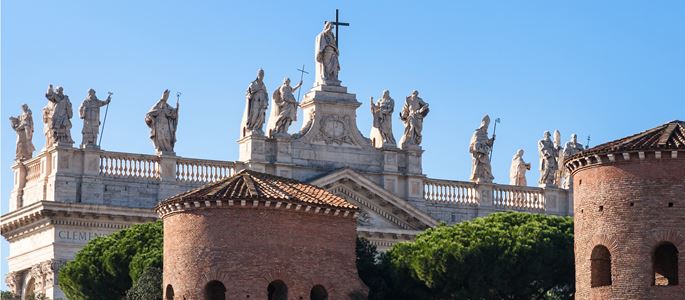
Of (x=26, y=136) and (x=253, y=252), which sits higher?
(x=26, y=136)

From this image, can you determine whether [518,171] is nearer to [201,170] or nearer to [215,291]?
[201,170]

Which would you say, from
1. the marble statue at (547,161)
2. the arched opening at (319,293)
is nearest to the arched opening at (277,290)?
the arched opening at (319,293)

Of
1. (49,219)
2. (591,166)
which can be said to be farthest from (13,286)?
(591,166)

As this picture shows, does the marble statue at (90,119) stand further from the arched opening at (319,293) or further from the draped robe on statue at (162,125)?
the arched opening at (319,293)

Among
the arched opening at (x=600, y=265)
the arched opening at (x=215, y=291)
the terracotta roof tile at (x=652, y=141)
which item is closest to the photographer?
the terracotta roof tile at (x=652, y=141)

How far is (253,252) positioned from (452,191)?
3498cm

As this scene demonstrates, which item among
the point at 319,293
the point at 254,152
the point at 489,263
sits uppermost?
the point at 254,152

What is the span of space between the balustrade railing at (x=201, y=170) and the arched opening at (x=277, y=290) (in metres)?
25.4

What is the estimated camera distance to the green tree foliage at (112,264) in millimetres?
82812

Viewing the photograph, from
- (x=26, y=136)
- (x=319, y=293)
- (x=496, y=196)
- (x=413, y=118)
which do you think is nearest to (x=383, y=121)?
(x=413, y=118)

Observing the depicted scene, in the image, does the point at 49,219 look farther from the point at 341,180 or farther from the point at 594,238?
the point at 594,238

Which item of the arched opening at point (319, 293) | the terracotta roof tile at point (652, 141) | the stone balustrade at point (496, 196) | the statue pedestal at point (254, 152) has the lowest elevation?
the arched opening at point (319, 293)

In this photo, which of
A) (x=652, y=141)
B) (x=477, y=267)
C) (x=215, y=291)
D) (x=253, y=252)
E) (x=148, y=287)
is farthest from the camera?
(x=477, y=267)

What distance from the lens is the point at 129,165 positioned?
96375 millimetres
